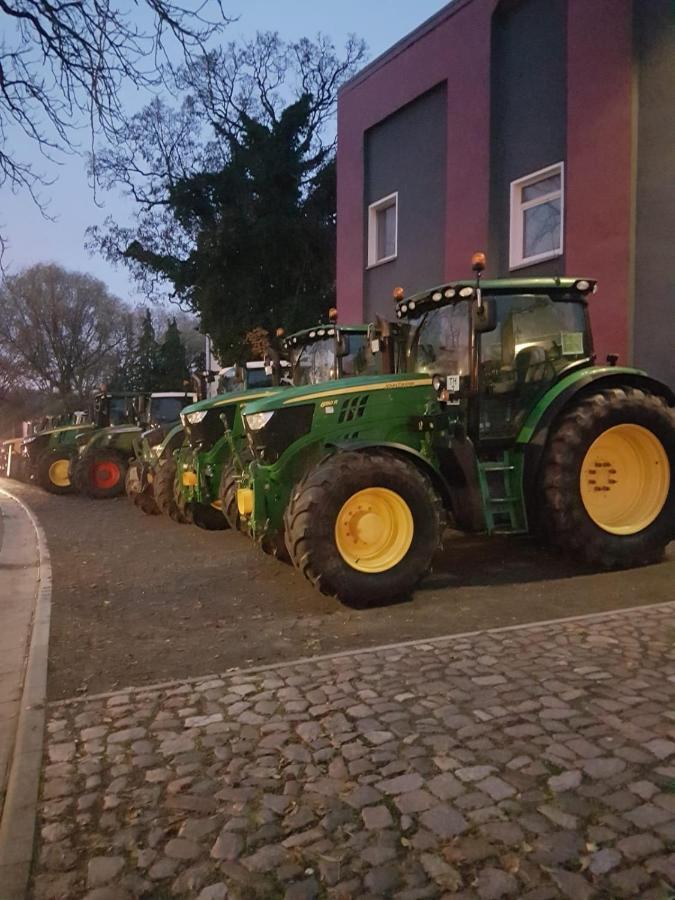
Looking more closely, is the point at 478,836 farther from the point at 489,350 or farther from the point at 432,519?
the point at 489,350

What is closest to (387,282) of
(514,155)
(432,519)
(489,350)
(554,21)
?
(514,155)

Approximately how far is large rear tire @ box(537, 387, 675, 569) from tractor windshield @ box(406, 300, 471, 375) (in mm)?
1075

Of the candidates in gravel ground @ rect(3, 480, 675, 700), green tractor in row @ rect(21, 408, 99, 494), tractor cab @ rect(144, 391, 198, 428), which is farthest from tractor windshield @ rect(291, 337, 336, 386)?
green tractor in row @ rect(21, 408, 99, 494)

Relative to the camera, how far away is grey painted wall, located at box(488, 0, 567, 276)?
11.4 metres

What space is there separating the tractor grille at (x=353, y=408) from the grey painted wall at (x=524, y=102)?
543cm

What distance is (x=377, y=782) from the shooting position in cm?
350

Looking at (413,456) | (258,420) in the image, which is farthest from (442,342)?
(258,420)

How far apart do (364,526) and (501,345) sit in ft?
7.49

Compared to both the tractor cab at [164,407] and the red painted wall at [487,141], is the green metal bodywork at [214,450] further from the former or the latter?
the tractor cab at [164,407]

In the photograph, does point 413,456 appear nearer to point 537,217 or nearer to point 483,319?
point 483,319

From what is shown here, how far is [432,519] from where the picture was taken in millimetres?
6609

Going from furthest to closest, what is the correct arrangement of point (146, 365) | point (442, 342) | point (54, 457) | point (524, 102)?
point (146, 365) → point (54, 457) → point (524, 102) → point (442, 342)

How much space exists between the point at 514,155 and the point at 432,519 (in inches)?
300

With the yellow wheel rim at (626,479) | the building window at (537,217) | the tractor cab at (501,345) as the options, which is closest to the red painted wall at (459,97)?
the building window at (537,217)
